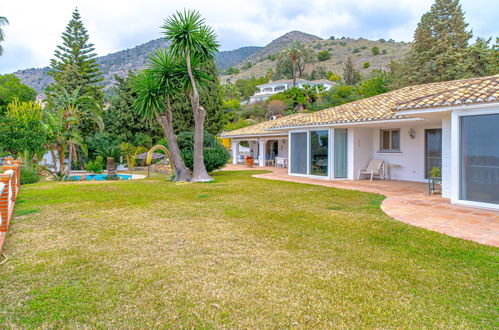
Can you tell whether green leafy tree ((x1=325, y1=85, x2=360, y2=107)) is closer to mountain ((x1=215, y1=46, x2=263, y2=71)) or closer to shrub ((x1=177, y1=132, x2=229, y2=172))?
shrub ((x1=177, y1=132, x2=229, y2=172))

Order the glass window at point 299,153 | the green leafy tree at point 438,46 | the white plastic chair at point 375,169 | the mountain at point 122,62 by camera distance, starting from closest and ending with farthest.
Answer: the white plastic chair at point 375,169
the glass window at point 299,153
the green leafy tree at point 438,46
the mountain at point 122,62

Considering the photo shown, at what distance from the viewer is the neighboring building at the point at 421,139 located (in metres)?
8.23

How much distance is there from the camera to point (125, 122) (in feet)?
103

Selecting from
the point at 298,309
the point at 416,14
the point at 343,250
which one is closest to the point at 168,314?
the point at 298,309

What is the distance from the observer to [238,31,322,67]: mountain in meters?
129

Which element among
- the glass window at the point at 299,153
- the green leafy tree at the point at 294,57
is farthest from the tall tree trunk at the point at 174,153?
the green leafy tree at the point at 294,57

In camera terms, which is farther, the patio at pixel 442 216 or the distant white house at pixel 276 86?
the distant white house at pixel 276 86

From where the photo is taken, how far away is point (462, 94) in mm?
8867

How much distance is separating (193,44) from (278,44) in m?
128

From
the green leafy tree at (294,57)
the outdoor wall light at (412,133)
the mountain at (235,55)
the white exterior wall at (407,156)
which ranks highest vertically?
the mountain at (235,55)

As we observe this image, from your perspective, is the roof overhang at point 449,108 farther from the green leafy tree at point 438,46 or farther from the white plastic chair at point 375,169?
the green leafy tree at point 438,46

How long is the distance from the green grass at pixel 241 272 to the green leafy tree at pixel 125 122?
24504 mm

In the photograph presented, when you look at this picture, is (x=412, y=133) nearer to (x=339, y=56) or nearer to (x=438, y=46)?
(x=438, y=46)

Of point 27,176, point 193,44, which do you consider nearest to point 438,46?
point 193,44
